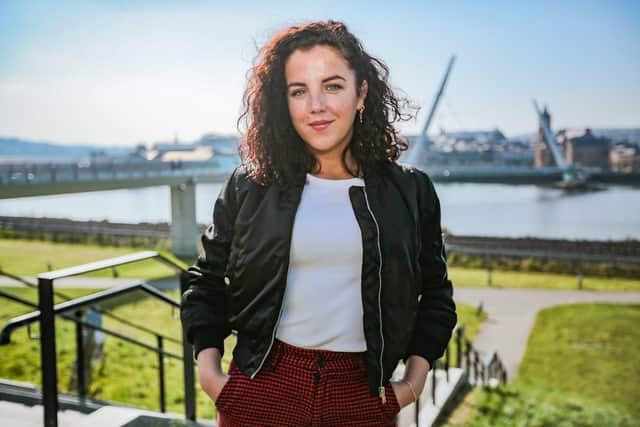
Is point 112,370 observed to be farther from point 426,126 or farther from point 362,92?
point 426,126

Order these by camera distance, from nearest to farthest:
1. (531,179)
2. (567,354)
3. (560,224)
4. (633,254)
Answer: (567,354) < (633,254) < (560,224) < (531,179)

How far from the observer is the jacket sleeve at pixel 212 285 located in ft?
3.80

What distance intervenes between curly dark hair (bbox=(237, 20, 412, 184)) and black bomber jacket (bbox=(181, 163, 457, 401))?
0.04 m

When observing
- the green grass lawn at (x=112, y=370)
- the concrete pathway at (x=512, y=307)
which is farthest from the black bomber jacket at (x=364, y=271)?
the concrete pathway at (x=512, y=307)

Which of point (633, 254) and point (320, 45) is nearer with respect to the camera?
point (320, 45)

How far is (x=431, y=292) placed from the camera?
47.8 inches

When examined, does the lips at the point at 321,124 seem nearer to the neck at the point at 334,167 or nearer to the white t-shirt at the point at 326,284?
the neck at the point at 334,167

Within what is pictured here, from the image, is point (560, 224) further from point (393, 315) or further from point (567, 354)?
point (393, 315)

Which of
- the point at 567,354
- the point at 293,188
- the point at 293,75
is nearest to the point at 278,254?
the point at 293,188

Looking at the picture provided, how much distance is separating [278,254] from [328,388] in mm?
260

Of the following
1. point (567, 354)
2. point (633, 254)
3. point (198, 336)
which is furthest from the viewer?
point (633, 254)

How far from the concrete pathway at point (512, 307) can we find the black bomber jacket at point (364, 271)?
6479 millimetres

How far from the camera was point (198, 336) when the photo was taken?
1.16 metres

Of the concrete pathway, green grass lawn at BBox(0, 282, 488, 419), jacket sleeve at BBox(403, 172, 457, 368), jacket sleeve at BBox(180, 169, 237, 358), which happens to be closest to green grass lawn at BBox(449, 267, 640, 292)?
the concrete pathway
